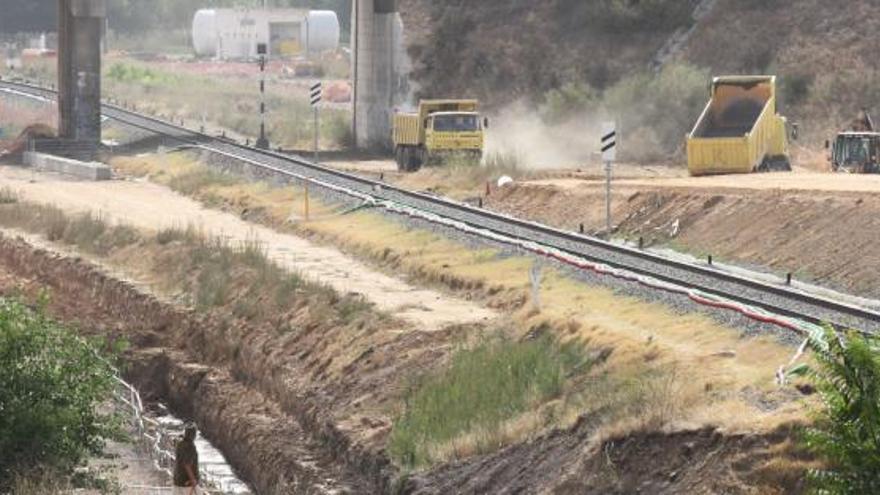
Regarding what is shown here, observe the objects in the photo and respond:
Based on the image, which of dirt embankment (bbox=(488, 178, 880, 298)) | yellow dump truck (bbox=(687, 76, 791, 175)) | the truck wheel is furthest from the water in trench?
the truck wheel

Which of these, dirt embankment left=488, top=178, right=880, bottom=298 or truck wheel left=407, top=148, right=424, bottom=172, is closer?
dirt embankment left=488, top=178, right=880, bottom=298

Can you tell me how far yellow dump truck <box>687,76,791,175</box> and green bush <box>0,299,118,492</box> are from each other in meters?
30.7

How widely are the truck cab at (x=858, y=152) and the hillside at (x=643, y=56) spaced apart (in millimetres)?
11258

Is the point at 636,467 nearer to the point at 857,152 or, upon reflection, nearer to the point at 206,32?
the point at 857,152

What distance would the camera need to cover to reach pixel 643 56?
85.6 metres

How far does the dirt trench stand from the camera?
2956cm

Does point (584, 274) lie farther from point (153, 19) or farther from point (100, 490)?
point (153, 19)

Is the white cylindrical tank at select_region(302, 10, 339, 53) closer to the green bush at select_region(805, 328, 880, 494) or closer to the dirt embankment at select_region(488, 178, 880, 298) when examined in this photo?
the dirt embankment at select_region(488, 178, 880, 298)

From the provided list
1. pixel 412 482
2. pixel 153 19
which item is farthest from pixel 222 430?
pixel 153 19

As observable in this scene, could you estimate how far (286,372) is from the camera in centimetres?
3450

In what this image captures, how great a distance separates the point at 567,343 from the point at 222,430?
26.6ft

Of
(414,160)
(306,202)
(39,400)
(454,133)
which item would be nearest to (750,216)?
(306,202)

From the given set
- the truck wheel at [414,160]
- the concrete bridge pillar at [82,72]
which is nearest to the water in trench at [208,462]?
the truck wheel at [414,160]

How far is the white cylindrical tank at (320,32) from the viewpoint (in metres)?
127
